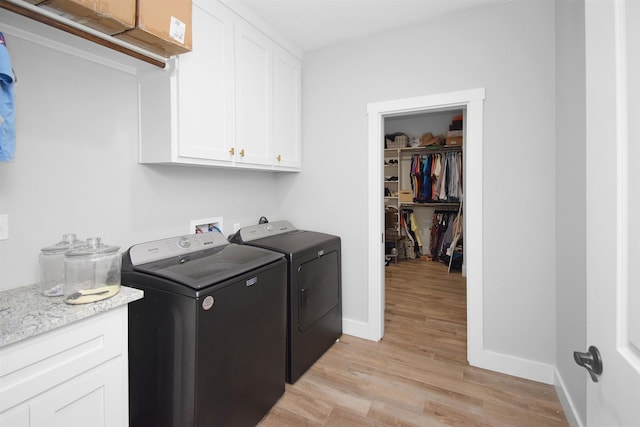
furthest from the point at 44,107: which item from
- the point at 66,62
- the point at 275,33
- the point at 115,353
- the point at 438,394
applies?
the point at 438,394

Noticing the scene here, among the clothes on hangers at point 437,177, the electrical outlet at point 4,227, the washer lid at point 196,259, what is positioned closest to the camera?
the electrical outlet at point 4,227

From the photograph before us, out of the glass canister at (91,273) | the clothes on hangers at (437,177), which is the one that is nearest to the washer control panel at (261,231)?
the glass canister at (91,273)

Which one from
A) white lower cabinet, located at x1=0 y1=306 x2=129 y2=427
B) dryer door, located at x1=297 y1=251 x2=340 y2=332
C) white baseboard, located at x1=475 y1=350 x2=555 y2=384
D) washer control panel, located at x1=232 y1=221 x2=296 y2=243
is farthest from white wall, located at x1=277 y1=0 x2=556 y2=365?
white lower cabinet, located at x1=0 y1=306 x2=129 y2=427

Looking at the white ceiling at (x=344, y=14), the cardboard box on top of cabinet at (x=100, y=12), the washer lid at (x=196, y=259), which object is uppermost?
the white ceiling at (x=344, y=14)

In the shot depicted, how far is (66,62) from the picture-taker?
150 cm

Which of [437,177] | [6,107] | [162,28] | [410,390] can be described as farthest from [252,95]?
[437,177]

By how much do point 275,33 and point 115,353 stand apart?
2.35m

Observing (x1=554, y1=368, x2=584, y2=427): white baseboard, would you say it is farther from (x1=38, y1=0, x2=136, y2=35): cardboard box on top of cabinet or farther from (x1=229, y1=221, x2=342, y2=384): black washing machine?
(x1=38, y1=0, x2=136, y2=35): cardboard box on top of cabinet

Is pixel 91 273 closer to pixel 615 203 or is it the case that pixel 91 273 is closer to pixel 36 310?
pixel 36 310

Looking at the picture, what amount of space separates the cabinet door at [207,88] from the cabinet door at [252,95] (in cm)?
8

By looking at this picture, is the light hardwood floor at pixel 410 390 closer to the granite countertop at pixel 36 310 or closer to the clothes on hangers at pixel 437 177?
the granite countertop at pixel 36 310

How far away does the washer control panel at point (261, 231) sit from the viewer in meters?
2.29

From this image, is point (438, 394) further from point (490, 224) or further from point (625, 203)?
point (625, 203)

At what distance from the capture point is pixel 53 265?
1.37 meters
